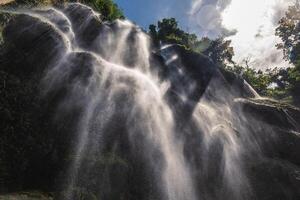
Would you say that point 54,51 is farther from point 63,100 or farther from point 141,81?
point 141,81

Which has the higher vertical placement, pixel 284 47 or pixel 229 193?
pixel 284 47

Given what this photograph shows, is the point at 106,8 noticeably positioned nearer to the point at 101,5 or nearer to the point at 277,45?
the point at 101,5

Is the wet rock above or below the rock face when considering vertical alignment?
above

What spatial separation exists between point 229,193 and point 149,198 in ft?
16.5

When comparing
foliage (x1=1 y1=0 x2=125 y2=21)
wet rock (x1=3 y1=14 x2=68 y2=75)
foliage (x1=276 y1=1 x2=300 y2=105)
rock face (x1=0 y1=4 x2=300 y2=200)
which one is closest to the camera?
rock face (x1=0 y1=4 x2=300 y2=200)

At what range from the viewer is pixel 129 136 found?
19.3 meters

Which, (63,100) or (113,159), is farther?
(63,100)

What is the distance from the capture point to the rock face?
1689 centimetres

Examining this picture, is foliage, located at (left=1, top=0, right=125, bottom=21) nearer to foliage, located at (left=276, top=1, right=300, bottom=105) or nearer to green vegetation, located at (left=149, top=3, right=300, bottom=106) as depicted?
green vegetation, located at (left=149, top=3, right=300, bottom=106)

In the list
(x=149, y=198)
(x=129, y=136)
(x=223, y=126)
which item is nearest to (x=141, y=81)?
(x=129, y=136)

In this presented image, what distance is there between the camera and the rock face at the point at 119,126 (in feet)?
55.4

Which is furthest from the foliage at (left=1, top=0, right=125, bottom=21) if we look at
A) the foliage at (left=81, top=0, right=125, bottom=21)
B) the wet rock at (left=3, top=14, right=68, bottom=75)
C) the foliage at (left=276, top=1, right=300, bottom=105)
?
the foliage at (left=276, top=1, right=300, bottom=105)

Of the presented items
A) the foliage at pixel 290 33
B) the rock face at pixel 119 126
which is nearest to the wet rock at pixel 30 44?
the rock face at pixel 119 126

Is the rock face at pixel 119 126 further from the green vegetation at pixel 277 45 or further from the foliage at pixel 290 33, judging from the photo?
the foliage at pixel 290 33
